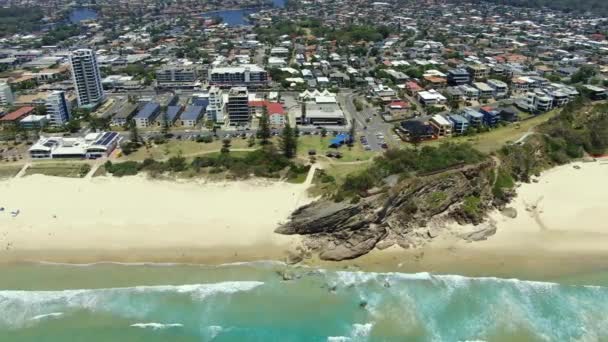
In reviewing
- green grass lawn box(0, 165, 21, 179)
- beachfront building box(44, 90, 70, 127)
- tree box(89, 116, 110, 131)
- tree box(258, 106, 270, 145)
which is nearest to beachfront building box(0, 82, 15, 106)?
beachfront building box(44, 90, 70, 127)

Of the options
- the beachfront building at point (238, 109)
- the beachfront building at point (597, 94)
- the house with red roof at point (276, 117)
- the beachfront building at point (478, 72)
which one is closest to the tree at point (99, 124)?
the beachfront building at point (238, 109)

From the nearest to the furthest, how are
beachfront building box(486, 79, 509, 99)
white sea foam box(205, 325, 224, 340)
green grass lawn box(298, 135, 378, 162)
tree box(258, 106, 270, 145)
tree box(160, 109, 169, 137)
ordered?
white sea foam box(205, 325, 224, 340), green grass lawn box(298, 135, 378, 162), tree box(258, 106, 270, 145), tree box(160, 109, 169, 137), beachfront building box(486, 79, 509, 99)

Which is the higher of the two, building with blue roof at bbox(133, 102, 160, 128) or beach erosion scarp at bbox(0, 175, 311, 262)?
building with blue roof at bbox(133, 102, 160, 128)

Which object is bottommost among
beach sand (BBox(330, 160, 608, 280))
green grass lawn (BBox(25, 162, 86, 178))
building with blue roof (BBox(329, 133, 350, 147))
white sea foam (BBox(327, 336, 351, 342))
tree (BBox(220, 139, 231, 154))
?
white sea foam (BBox(327, 336, 351, 342))

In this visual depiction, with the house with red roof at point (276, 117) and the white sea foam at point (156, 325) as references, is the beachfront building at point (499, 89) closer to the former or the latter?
the house with red roof at point (276, 117)

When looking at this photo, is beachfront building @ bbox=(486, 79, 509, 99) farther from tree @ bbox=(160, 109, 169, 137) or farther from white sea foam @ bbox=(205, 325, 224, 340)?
white sea foam @ bbox=(205, 325, 224, 340)

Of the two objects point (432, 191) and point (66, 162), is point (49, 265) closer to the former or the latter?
point (66, 162)
